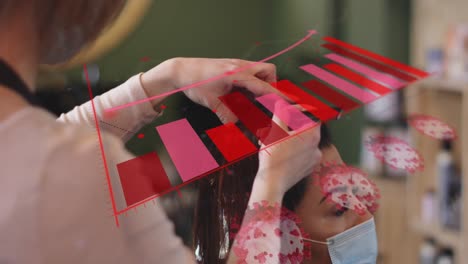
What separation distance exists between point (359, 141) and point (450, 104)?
0.41 meters

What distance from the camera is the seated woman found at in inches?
22.3

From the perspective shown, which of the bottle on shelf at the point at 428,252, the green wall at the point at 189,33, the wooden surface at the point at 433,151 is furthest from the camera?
the bottle on shelf at the point at 428,252

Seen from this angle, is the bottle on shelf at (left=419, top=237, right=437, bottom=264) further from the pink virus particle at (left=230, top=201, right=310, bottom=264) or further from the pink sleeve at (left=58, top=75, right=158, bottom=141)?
the pink sleeve at (left=58, top=75, right=158, bottom=141)

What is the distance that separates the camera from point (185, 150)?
533 millimetres

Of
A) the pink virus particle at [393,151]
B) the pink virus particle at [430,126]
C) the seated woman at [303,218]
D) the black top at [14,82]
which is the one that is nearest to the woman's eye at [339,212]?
the seated woman at [303,218]

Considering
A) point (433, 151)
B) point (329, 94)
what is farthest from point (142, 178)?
point (433, 151)

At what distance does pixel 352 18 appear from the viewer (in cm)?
76

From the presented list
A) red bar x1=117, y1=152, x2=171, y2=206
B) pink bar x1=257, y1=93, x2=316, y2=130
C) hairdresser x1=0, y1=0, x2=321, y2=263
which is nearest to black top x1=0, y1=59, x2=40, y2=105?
hairdresser x1=0, y1=0, x2=321, y2=263

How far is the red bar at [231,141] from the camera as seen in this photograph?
55cm

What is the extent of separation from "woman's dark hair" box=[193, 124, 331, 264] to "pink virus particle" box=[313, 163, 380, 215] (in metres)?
0.04

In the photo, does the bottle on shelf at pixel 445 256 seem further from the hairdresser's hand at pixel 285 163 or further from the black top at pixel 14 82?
the black top at pixel 14 82

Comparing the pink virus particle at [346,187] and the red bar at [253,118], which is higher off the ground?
the red bar at [253,118]

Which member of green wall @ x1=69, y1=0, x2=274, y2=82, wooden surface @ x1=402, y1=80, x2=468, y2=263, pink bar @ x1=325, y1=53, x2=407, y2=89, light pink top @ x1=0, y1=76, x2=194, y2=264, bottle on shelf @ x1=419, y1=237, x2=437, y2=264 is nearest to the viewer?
light pink top @ x1=0, y1=76, x2=194, y2=264

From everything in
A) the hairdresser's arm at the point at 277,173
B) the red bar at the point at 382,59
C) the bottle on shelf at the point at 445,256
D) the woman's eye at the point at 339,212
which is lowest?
the bottle on shelf at the point at 445,256
